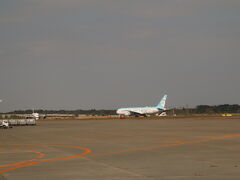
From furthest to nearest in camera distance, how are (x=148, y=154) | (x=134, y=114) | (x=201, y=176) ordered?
1. (x=134, y=114)
2. (x=148, y=154)
3. (x=201, y=176)

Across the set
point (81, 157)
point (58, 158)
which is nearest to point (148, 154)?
point (81, 157)

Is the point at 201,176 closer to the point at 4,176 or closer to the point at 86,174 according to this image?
the point at 86,174

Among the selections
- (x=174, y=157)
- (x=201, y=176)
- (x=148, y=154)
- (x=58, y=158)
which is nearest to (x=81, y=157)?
(x=58, y=158)


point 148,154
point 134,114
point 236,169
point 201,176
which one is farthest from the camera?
point 134,114

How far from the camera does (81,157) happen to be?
59.7ft

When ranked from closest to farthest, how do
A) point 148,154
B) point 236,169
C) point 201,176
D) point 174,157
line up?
point 201,176
point 236,169
point 174,157
point 148,154

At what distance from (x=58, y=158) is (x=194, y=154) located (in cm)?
733

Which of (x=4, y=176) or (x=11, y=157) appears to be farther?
(x=11, y=157)

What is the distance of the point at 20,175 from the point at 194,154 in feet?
31.7

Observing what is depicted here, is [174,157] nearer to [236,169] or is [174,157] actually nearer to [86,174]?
[236,169]

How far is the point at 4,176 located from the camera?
1279 centimetres

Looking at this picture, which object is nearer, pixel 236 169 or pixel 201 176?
pixel 201 176

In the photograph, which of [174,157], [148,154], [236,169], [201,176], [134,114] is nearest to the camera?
[201,176]

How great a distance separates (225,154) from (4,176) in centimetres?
1160
